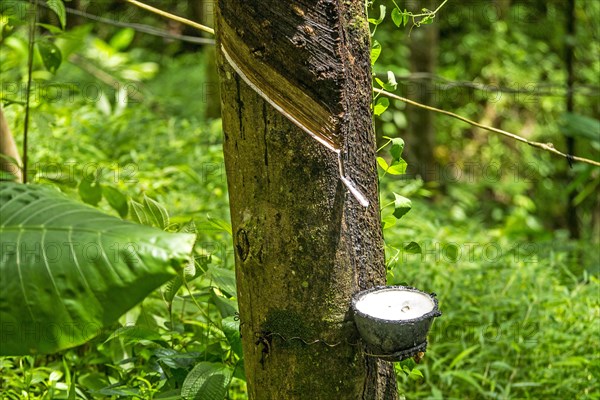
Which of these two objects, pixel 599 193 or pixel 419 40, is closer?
pixel 419 40

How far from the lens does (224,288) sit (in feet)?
6.03

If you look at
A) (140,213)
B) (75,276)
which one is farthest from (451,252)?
(75,276)

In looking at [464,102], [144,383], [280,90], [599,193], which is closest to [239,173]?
[280,90]

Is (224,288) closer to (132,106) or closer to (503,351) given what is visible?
(503,351)

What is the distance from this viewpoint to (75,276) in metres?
1.20

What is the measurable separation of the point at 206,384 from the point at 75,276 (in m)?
0.59

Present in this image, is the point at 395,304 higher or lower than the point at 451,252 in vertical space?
higher

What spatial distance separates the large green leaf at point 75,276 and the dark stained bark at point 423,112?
3.74m

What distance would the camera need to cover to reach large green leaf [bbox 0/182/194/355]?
1174 mm

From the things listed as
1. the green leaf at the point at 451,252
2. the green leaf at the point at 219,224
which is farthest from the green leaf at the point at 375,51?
the green leaf at the point at 451,252

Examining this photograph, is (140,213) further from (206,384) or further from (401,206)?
(401,206)

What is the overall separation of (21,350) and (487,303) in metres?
Answer: 1.78

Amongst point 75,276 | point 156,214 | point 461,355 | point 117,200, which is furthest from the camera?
point 461,355

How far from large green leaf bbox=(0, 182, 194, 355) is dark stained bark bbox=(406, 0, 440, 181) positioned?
12.3 feet
